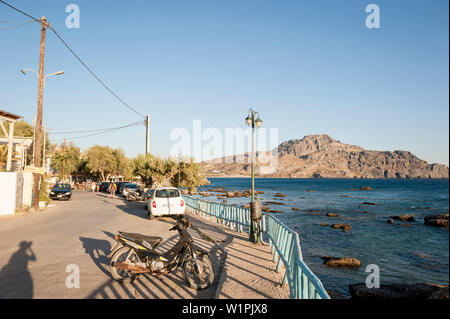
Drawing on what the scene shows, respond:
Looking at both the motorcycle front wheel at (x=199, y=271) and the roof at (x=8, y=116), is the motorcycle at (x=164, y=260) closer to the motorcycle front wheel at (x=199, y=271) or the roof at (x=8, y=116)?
the motorcycle front wheel at (x=199, y=271)

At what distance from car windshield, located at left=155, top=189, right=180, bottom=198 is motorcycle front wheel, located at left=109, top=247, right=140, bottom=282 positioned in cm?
926

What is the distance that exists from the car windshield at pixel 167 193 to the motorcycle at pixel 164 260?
9544 millimetres

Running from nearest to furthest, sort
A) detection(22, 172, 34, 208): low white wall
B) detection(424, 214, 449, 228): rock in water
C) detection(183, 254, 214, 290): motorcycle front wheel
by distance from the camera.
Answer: detection(183, 254, 214, 290): motorcycle front wheel, detection(22, 172, 34, 208): low white wall, detection(424, 214, 449, 228): rock in water

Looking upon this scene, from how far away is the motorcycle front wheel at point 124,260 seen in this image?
253 inches

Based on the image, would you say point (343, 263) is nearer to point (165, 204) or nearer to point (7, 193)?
point (165, 204)

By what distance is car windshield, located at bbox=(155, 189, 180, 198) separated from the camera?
52.8 feet

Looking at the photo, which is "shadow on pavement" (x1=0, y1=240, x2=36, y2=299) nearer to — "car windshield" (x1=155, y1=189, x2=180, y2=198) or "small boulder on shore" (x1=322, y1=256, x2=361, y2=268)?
"car windshield" (x1=155, y1=189, x2=180, y2=198)

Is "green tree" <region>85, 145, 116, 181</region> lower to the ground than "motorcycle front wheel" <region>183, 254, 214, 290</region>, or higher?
higher

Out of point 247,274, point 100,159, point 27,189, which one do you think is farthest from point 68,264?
point 100,159

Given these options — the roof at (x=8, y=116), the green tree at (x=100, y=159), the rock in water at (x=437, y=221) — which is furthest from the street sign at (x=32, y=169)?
the green tree at (x=100, y=159)

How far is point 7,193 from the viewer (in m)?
17.3

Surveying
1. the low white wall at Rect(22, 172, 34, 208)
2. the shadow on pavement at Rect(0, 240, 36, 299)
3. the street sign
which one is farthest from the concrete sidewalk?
the low white wall at Rect(22, 172, 34, 208)

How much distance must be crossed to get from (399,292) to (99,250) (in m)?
9.55
